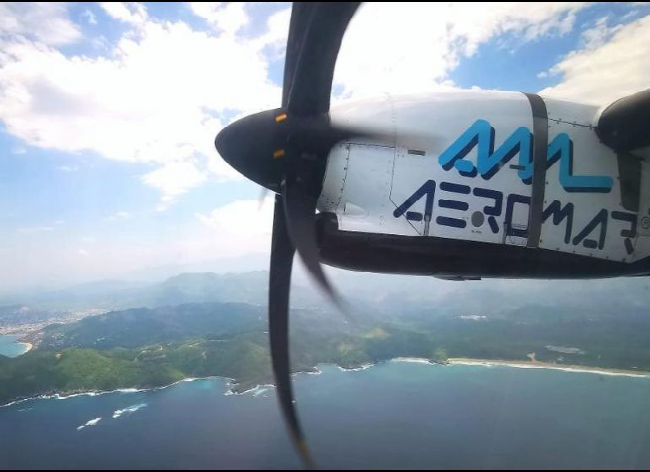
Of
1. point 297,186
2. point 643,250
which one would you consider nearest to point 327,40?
point 297,186

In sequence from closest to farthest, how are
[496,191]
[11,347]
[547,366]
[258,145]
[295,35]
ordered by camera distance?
[295,35] → [258,145] → [496,191] → [11,347] → [547,366]

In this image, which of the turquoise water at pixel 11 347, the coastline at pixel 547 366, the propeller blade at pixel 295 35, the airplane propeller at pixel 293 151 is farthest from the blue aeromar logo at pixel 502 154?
the turquoise water at pixel 11 347

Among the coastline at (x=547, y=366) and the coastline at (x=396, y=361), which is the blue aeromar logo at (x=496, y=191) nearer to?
the coastline at (x=396, y=361)

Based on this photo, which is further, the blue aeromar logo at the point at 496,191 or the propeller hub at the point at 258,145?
the blue aeromar logo at the point at 496,191

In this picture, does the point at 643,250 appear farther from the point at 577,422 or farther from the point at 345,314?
the point at 577,422

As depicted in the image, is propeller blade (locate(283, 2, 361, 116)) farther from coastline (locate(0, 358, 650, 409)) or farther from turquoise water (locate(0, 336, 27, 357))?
turquoise water (locate(0, 336, 27, 357))

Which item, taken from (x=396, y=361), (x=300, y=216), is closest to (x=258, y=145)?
(x=300, y=216)

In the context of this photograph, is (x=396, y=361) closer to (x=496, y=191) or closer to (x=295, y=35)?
(x=496, y=191)
